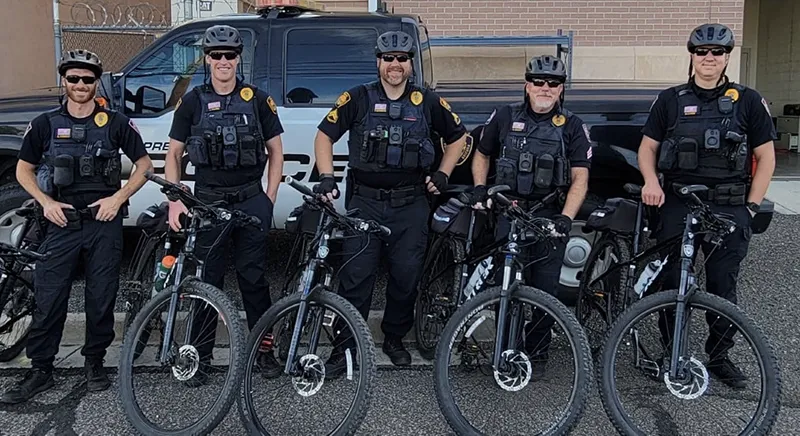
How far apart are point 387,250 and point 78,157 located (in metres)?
1.69

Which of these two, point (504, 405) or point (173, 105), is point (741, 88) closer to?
point (504, 405)

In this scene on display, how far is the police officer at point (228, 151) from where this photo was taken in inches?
150

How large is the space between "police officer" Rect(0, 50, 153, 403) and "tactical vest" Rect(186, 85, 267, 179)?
350 mm

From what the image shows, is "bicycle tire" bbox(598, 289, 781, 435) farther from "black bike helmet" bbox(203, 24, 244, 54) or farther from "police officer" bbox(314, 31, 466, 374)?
"black bike helmet" bbox(203, 24, 244, 54)

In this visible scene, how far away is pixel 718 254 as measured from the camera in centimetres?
386

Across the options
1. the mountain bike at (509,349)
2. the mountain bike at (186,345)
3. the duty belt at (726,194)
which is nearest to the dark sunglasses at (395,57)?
the mountain bike at (509,349)

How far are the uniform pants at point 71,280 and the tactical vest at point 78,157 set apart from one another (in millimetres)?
202

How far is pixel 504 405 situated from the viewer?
360cm

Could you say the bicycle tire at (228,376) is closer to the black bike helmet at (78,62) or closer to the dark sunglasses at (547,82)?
the black bike helmet at (78,62)

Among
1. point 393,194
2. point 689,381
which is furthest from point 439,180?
point 689,381

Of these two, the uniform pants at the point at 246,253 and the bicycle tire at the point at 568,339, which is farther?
the uniform pants at the point at 246,253

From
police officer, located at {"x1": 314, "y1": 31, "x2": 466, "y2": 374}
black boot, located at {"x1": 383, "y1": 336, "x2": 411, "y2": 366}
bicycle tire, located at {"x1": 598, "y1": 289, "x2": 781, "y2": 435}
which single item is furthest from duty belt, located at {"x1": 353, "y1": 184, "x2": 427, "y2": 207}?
bicycle tire, located at {"x1": 598, "y1": 289, "x2": 781, "y2": 435}

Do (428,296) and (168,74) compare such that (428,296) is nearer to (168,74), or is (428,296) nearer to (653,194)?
(653,194)

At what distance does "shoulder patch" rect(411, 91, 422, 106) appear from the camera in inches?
156
